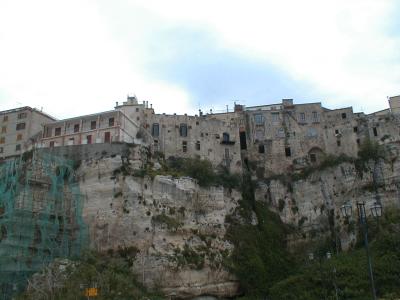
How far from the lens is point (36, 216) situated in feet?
156

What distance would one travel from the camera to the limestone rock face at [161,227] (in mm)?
48844

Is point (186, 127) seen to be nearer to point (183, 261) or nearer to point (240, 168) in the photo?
point (240, 168)

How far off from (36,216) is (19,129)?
61.6 ft

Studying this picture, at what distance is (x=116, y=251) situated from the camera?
159 ft

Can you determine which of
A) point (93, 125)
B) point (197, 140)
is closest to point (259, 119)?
point (197, 140)

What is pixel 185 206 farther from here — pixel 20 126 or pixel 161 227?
pixel 20 126

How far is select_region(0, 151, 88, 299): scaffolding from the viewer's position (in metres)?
44.9

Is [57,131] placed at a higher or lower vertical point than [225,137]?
higher

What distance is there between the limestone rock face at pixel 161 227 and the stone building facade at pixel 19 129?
495 inches

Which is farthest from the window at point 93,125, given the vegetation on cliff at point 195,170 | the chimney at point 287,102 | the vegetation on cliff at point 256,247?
the chimney at point 287,102

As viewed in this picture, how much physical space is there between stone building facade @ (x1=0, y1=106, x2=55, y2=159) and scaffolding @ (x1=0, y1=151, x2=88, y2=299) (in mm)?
7636

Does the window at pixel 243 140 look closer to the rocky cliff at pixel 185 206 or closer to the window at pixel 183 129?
the rocky cliff at pixel 185 206

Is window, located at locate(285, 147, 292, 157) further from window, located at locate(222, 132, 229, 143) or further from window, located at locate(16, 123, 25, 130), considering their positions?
window, located at locate(16, 123, 25, 130)

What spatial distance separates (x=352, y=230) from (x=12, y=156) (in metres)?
38.9
